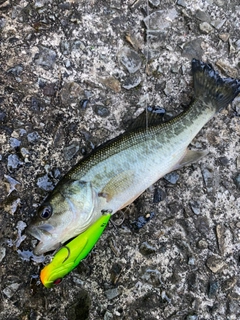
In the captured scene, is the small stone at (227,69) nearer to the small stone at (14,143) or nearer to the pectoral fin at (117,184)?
the pectoral fin at (117,184)

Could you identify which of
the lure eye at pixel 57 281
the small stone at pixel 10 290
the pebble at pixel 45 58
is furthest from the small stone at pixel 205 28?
the small stone at pixel 10 290

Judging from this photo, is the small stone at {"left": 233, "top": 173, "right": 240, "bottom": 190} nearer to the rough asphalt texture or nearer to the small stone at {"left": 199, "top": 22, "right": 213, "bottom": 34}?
the rough asphalt texture

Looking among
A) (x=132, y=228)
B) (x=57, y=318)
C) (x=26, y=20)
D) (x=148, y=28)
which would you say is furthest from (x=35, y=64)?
(x=57, y=318)

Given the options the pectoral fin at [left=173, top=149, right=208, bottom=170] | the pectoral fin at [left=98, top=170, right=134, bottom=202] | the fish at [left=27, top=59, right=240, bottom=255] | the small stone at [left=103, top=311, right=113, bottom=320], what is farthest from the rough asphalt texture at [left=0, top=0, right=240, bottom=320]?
the pectoral fin at [left=98, top=170, right=134, bottom=202]

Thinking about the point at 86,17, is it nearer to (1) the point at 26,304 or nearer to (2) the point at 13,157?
(2) the point at 13,157

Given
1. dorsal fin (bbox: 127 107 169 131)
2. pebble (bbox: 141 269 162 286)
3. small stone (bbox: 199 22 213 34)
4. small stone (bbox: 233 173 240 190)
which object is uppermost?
small stone (bbox: 199 22 213 34)

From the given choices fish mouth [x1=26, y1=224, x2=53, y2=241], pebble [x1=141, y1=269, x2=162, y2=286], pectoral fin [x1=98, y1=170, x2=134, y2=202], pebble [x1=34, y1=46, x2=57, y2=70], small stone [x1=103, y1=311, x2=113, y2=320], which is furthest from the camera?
pebble [x1=34, y1=46, x2=57, y2=70]

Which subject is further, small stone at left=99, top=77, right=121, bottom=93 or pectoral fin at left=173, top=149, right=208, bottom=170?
small stone at left=99, top=77, right=121, bottom=93
